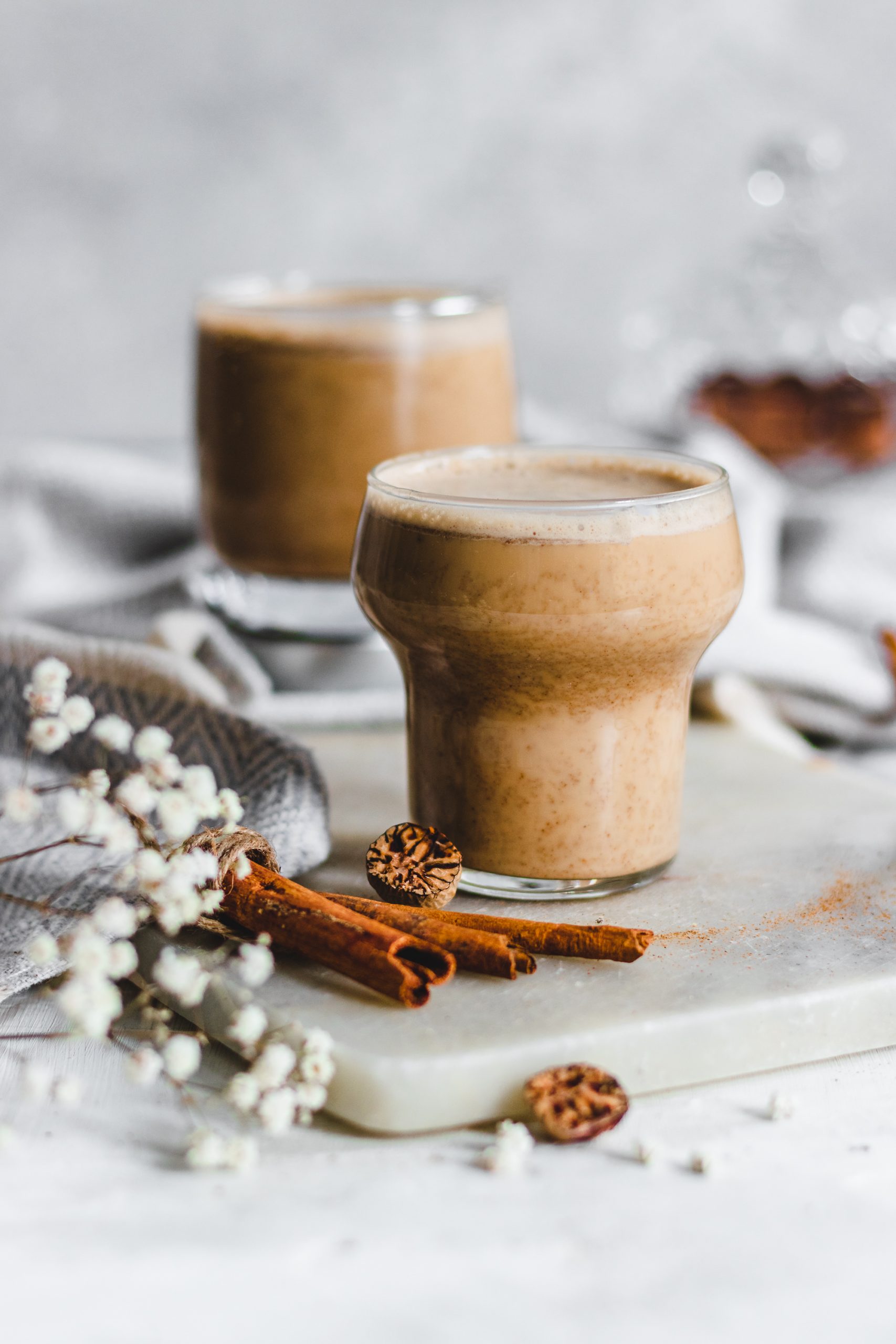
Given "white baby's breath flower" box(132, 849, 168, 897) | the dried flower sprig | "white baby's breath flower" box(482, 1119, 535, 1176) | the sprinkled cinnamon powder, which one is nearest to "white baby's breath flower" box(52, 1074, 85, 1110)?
the dried flower sprig

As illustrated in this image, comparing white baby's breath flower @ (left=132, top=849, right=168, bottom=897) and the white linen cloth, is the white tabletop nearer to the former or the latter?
white baby's breath flower @ (left=132, top=849, right=168, bottom=897)

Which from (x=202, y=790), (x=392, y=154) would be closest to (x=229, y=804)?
(x=202, y=790)

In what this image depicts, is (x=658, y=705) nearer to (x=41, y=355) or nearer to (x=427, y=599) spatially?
(x=427, y=599)

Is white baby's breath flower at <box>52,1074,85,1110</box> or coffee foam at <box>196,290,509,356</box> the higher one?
Answer: coffee foam at <box>196,290,509,356</box>

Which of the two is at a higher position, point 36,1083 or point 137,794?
point 137,794

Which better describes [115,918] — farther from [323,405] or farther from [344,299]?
[344,299]

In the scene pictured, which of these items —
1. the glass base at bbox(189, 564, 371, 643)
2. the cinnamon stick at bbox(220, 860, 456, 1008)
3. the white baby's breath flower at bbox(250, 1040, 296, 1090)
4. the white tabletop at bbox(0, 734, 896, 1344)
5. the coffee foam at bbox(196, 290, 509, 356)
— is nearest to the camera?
the white tabletop at bbox(0, 734, 896, 1344)

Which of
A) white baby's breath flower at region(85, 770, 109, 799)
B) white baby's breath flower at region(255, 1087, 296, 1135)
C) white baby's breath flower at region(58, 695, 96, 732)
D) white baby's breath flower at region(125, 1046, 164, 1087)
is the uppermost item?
white baby's breath flower at region(58, 695, 96, 732)
